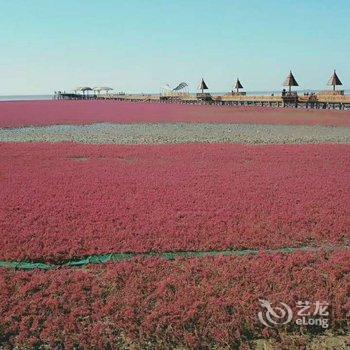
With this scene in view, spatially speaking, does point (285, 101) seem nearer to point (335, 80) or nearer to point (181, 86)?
point (335, 80)

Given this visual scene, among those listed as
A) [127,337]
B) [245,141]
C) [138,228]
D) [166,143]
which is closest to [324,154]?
[245,141]

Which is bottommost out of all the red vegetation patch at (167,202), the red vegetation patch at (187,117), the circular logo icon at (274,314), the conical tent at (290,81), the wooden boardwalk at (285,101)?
the circular logo icon at (274,314)

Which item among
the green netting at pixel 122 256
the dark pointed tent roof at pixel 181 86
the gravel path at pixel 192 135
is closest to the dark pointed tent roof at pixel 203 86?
the dark pointed tent roof at pixel 181 86

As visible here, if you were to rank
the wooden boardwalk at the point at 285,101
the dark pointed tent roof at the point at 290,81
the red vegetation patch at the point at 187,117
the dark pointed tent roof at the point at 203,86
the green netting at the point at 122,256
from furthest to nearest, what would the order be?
the dark pointed tent roof at the point at 203,86, the dark pointed tent roof at the point at 290,81, the wooden boardwalk at the point at 285,101, the red vegetation patch at the point at 187,117, the green netting at the point at 122,256

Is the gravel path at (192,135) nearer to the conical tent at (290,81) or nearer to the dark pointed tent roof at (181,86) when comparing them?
the conical tent at (290,81)

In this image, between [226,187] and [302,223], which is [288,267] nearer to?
[302,223]

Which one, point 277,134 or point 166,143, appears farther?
point 277,134

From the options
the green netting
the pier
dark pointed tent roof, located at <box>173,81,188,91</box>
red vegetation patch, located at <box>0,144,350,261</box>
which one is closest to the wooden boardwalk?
the pier
